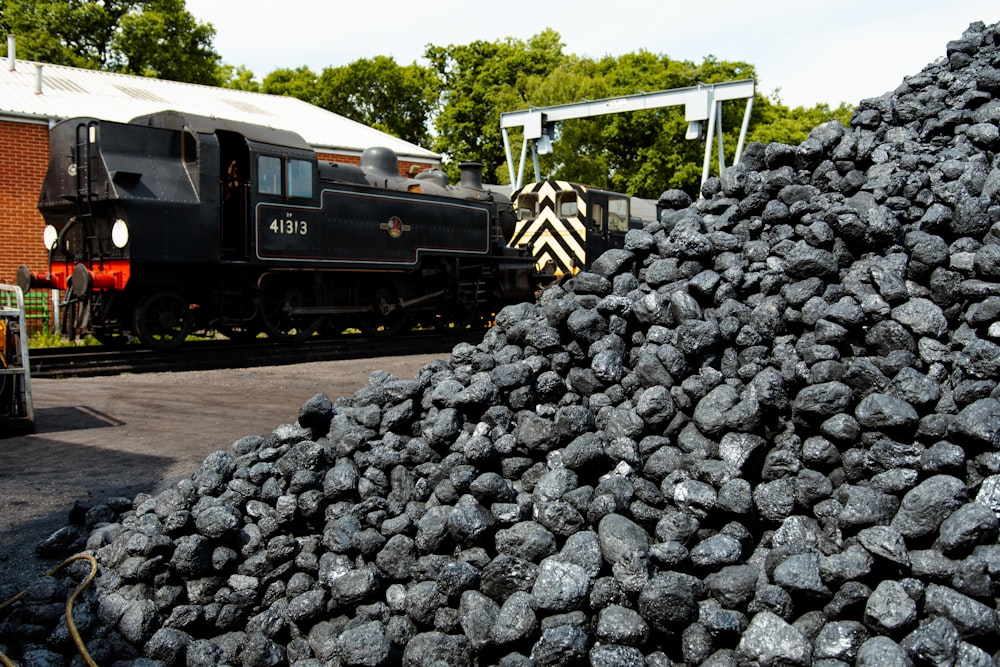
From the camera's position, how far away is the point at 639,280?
18.3 ft

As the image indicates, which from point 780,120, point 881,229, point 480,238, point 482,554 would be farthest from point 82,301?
point 780,120

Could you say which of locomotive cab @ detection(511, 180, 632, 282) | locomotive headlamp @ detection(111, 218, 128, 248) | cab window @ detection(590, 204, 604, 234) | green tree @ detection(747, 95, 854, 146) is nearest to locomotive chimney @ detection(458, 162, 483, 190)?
locomotive cab @ detection(511, 180, 632, 282)

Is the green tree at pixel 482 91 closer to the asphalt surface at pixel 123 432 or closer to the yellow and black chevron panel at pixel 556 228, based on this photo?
the yellow and black chevron panel at pixel 556 228

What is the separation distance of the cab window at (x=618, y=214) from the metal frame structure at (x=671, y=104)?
197cm

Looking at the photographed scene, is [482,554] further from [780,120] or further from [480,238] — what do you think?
[780,120]

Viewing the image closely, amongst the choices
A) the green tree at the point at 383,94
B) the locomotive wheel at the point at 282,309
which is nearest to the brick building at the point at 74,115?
the locomotive wheel at the point at 282,309

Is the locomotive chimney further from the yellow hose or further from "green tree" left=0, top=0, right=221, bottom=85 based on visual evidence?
"green tree" left=0, top=0, right=221, bottom=85

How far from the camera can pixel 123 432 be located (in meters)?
6.75

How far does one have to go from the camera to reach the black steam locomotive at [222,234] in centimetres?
1065

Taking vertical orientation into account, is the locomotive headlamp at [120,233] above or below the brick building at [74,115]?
below

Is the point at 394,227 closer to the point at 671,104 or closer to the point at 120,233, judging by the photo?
the point at 120,233

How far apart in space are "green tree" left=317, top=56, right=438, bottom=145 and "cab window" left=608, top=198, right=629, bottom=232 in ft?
98.8

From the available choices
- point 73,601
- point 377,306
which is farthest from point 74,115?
point 73,601

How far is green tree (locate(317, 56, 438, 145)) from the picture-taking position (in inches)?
1813
